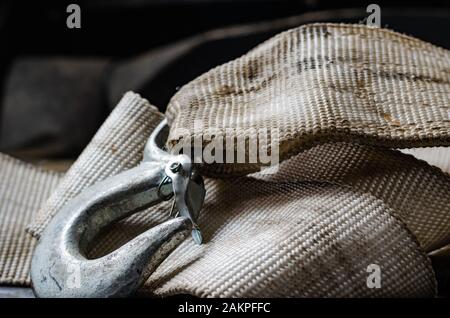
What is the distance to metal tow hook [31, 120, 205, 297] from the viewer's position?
0.72m

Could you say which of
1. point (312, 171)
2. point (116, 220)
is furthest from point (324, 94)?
point (116, 220)

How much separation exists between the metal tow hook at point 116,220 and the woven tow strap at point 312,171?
0.08 feet

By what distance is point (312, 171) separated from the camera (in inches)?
33.5

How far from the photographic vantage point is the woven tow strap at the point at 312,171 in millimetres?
710

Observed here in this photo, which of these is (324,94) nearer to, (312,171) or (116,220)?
(312,171)

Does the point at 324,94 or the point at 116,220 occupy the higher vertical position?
the point at 324,94

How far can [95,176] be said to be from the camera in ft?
2.95

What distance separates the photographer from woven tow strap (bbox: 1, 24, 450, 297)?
710mm

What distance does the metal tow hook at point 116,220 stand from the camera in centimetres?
72

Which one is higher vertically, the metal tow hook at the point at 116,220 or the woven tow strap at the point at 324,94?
the woven tow strap at the point at 324,94

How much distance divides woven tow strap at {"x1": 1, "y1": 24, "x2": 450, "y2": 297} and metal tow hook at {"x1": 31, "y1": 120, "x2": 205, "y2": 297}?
26 millimetres

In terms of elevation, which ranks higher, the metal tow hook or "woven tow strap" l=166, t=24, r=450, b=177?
"woven tow strap" l=166, t=24, r=450, b=177

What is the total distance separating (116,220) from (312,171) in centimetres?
21
